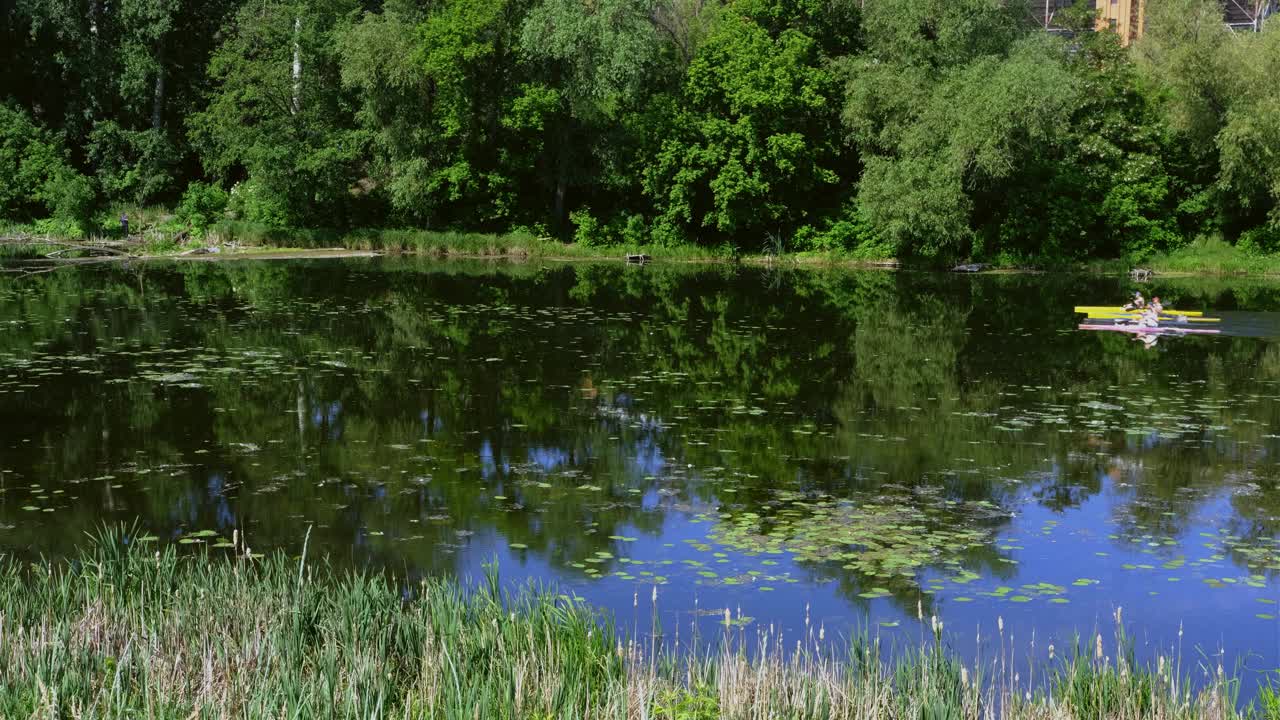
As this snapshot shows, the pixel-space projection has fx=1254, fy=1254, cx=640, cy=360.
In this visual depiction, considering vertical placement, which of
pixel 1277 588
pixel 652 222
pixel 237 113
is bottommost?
pixel 1277 588

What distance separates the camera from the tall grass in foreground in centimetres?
592

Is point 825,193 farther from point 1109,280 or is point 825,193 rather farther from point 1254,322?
point 1254,322

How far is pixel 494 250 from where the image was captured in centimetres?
4628

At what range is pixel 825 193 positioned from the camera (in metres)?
48.6

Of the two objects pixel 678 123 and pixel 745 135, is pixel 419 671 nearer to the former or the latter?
pixel 745 135

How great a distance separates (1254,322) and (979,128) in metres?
15.2

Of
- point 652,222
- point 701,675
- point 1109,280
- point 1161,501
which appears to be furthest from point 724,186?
point 701,675

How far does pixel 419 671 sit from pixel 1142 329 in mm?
21845

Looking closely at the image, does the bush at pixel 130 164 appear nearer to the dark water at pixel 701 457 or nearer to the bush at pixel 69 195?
the bush at pixel 69 195

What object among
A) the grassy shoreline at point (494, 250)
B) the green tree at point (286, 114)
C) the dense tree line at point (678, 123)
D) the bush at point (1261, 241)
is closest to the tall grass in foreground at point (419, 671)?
the dense tree line at point (678, 123)

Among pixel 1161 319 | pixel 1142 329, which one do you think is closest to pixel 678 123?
pixel 1161 319

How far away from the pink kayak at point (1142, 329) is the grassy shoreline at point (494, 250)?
16.8 metres

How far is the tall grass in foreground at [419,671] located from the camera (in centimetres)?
592

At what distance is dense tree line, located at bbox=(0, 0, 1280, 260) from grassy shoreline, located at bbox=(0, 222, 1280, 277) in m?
0.95
